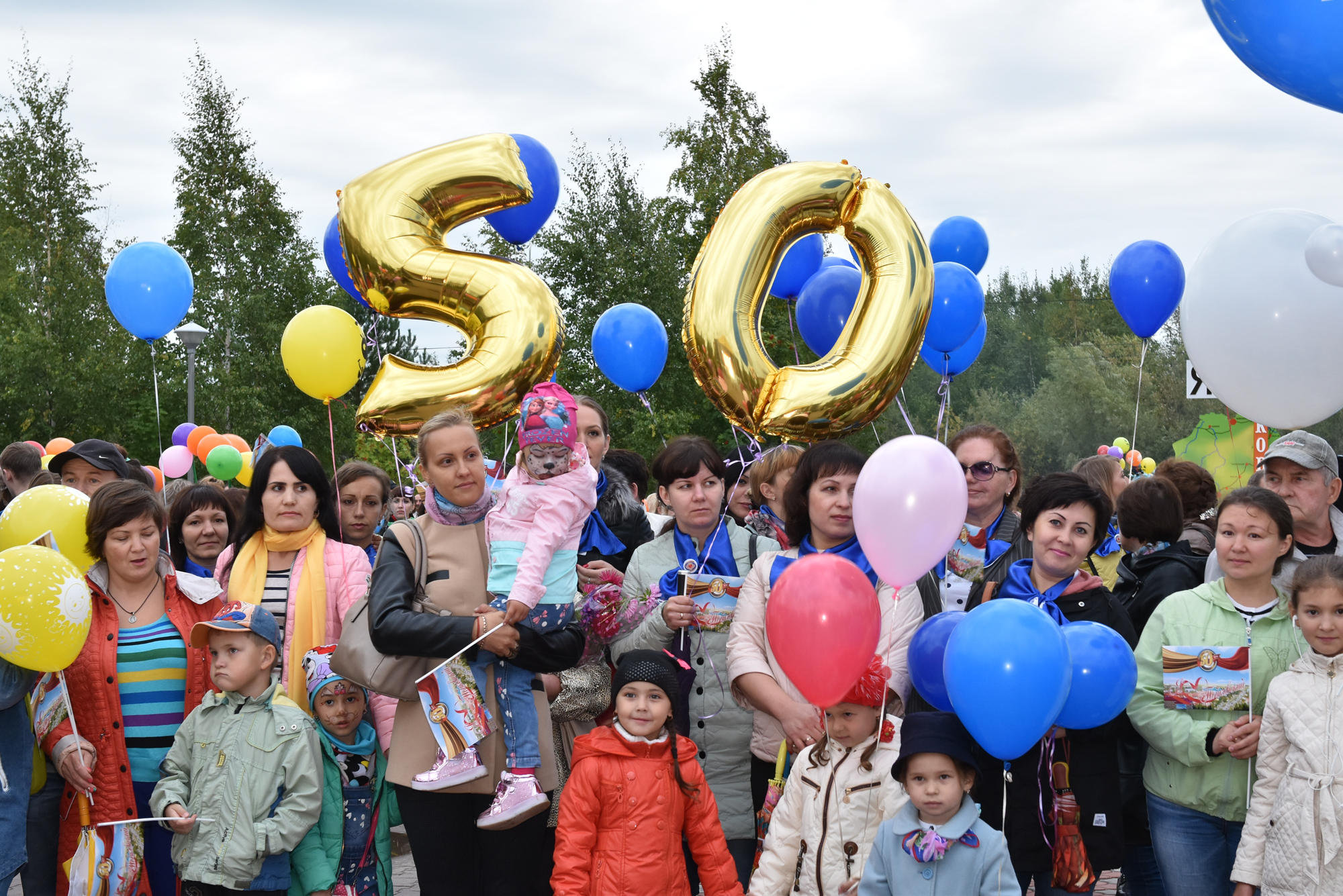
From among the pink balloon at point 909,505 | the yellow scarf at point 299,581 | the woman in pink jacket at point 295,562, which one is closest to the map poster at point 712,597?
the pink balloon at point 909,505

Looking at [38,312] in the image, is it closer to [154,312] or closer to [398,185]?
[154,312]

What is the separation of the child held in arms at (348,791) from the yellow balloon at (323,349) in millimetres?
1215

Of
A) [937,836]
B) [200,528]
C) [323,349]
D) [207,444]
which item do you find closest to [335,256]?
[323,349]

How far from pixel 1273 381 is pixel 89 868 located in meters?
4.16

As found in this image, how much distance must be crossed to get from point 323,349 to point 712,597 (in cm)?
193

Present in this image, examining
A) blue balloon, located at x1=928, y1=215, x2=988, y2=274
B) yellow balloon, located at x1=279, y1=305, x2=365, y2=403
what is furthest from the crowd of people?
blue balloon, located at x1=928, y1=215, x2=988, y2=274

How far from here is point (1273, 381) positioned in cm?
354

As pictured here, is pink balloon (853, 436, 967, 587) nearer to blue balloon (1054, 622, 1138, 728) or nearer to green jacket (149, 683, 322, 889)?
blue balloon (1054, 622, 1138, 728)

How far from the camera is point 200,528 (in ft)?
15.6

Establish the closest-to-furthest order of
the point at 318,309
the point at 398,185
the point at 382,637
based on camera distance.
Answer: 1. the point at 382,637
2. the point at 398,185
3. the point at 318,309

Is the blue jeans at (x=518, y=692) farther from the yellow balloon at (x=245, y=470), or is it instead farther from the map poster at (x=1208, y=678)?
the yellow balloon at (x=245, y=470)

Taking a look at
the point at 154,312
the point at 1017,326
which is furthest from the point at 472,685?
the point at 1017,326

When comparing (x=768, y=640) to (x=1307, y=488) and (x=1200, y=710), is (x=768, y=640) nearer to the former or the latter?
(x=1200, y=710)

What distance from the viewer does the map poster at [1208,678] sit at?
3.38m
